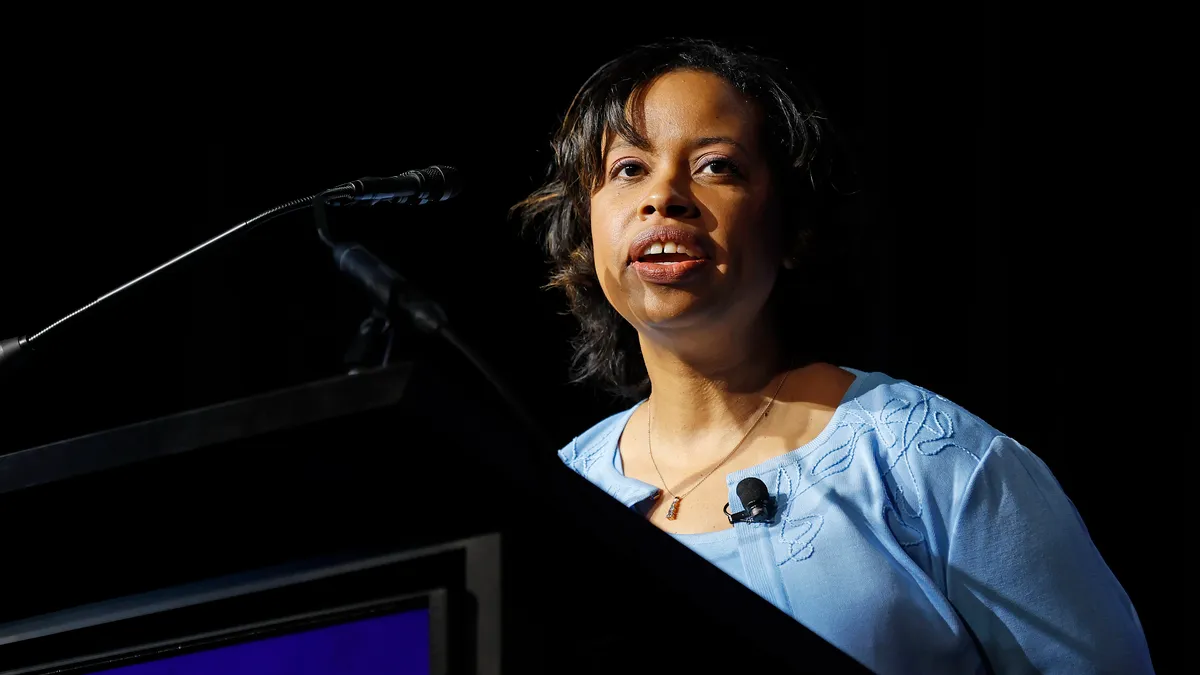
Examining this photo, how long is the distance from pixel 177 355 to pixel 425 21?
1065mm

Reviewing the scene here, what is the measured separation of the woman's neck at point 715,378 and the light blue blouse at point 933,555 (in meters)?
0.20

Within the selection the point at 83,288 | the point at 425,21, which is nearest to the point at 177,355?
the point at 83,288

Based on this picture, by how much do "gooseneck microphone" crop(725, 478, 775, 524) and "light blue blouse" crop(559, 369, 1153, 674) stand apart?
0.04 ft

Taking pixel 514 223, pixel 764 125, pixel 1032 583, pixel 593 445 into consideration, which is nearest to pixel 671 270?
pixel 764 125

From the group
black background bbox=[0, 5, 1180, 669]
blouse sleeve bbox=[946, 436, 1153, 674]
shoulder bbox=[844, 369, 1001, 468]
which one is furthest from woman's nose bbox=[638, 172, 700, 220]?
black background bbox=[0, 5, 1180, 669]

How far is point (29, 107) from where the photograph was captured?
2.75 meters

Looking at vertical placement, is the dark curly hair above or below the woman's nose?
above

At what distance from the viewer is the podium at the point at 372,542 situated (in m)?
0.72

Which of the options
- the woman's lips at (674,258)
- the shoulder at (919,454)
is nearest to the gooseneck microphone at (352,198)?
the woman's lips at (674,258)

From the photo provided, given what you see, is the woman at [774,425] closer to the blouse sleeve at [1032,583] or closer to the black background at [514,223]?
the blouse sleeve at [1032,583]

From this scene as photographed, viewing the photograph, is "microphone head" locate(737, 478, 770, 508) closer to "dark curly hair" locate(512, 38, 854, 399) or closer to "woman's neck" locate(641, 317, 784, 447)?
"woman's neck" locate(641, 317, 784, 447)

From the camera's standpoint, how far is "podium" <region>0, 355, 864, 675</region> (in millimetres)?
719

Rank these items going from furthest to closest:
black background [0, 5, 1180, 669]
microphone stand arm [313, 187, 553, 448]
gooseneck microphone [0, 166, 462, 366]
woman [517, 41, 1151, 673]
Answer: black background [0, 5, 1180, 669] → woman [517, 41, 1151, 673] → gooseneck microphone [0, 166, 462, 366] → microphone stand arm [313, 187, 553, 448]

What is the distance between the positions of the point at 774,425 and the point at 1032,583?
0.46 m
